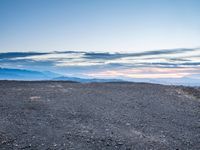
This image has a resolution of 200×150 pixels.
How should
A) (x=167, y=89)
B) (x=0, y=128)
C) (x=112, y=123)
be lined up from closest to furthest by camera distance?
(x=0, y=128), (x=112, y=123), (x=167, y=89)

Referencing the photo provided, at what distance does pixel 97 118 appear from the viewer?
1770 cm

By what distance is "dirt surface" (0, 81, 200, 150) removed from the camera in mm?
13738

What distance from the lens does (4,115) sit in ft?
54.8

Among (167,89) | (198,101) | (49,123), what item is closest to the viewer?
(49,123)

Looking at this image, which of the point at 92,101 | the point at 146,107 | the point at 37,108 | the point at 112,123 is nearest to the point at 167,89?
the point at 146,107

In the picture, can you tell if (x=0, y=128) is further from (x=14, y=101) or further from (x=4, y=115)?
(x=14, y=101)

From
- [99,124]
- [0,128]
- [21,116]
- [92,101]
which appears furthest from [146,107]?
[0,128]

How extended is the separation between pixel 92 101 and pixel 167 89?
9582 mm

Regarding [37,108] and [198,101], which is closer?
[37,108]

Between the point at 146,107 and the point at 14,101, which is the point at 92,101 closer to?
the point at 146,107

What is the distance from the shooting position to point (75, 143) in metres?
13.4

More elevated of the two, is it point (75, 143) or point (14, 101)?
point (14, 101)

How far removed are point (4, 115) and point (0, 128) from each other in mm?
2361

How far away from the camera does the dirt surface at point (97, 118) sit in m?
13.7
